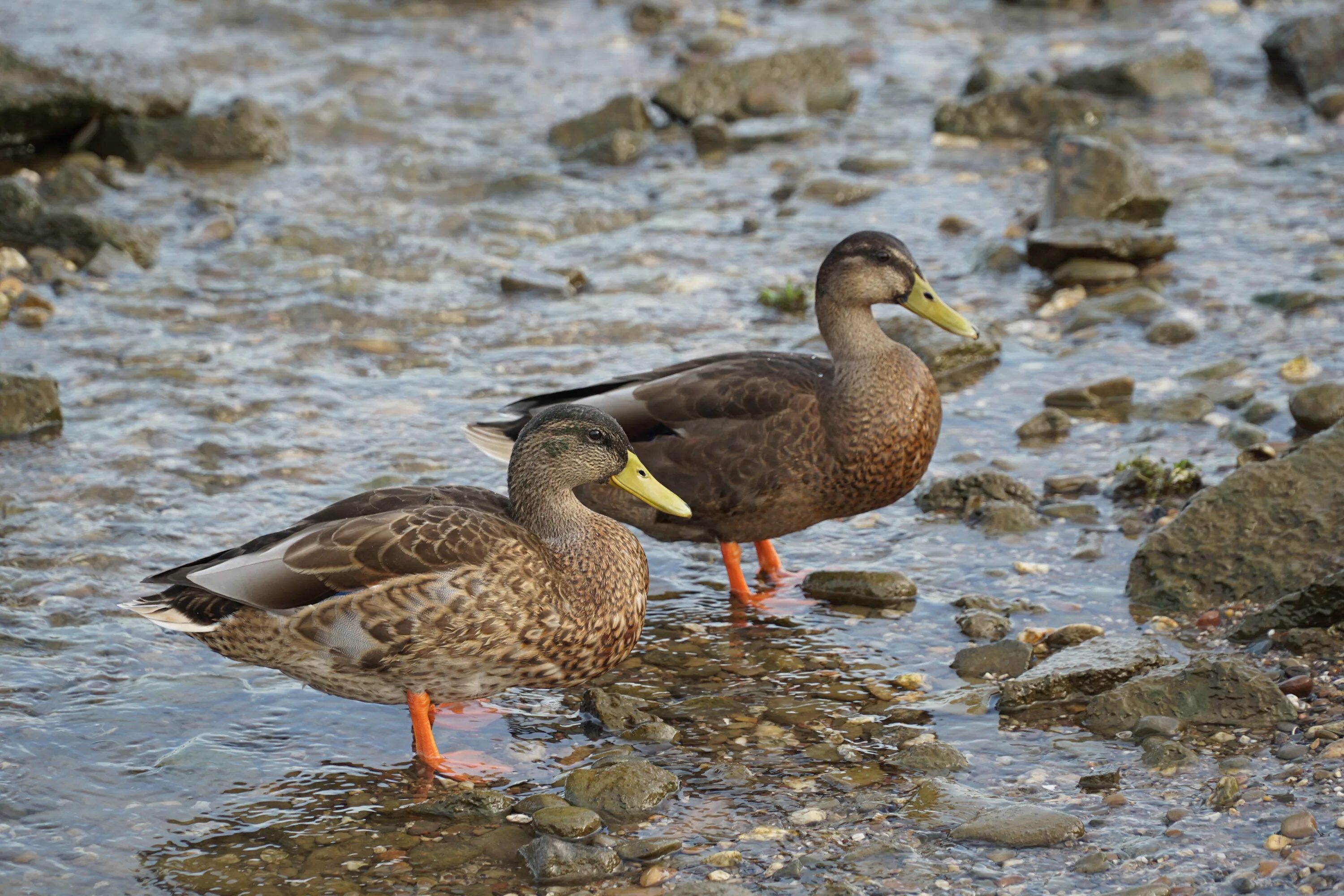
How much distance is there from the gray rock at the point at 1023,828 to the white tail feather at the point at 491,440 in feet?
8.89

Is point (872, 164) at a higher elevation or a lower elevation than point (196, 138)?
lower

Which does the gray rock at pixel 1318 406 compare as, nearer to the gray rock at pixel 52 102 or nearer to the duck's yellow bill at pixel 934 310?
the duck's yellow bill at pixel 934 310

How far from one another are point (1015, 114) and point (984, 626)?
25.3ft

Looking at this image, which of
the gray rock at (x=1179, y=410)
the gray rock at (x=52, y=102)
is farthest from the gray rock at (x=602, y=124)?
the gray rock at (x=1179, y=410)

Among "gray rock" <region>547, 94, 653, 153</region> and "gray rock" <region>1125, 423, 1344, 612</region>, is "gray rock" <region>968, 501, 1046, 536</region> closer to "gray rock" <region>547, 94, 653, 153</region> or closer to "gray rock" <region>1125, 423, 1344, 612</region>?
"gray rock" <region>1125, 423, 1344, 612</region>

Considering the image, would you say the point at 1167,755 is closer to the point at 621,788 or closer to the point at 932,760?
the point at 932,760

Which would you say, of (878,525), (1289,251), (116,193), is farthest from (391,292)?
(1289,251)

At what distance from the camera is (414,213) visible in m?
11.6

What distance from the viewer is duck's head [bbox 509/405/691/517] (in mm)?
5668

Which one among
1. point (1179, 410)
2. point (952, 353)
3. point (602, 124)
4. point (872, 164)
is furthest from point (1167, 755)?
point (602, 124)

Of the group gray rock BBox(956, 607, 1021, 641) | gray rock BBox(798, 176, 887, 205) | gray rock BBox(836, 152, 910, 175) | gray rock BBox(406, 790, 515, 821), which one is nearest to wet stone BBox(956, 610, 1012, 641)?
gray rock BBox(956, 607, 1021, 641)

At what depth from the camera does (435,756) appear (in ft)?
18.1

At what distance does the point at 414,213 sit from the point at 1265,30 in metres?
8.72

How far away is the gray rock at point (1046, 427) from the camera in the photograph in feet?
26.3
